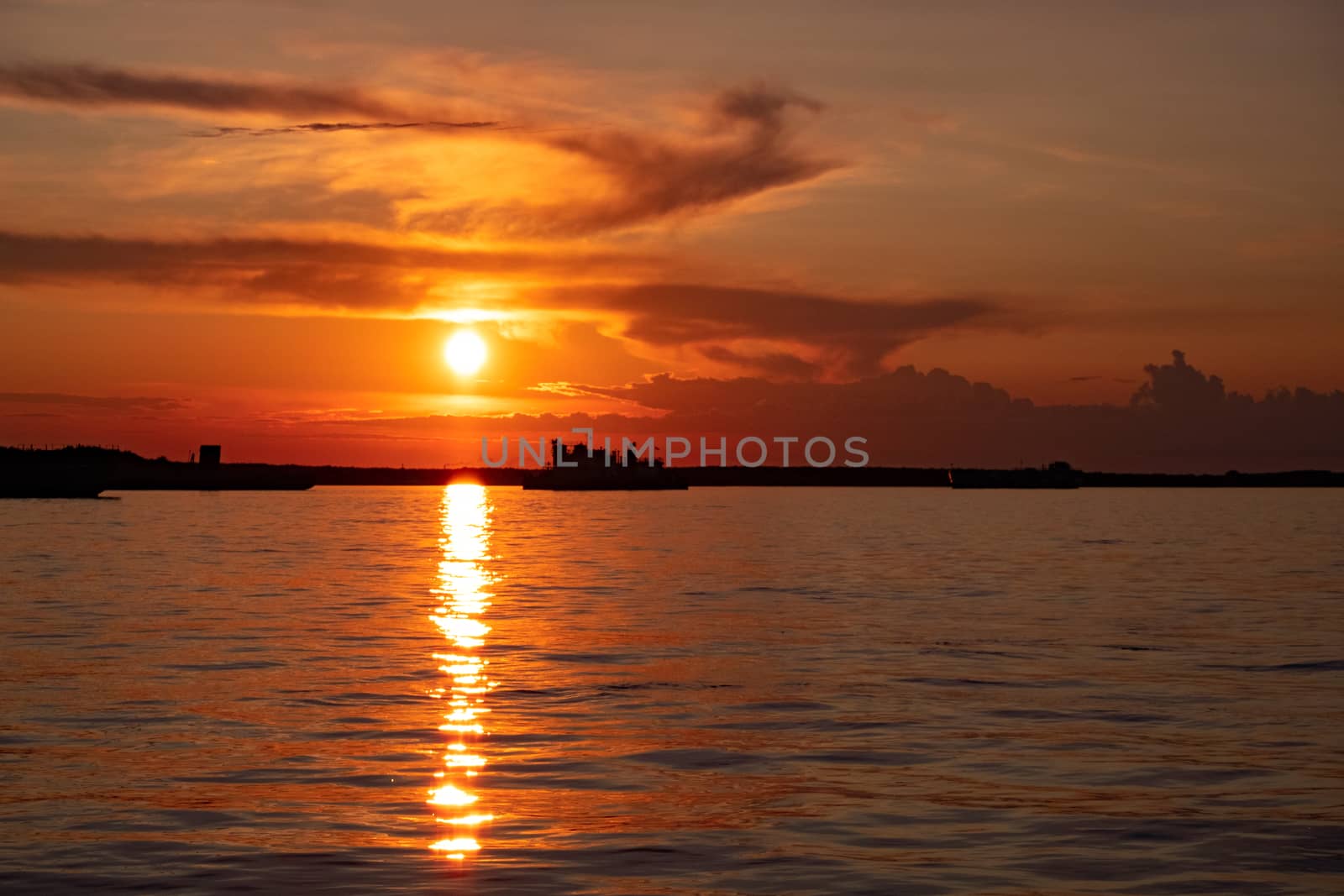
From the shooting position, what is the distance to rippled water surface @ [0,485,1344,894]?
13031 millimetres

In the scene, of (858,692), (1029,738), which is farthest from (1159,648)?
(1029,738)

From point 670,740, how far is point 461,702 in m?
4.52

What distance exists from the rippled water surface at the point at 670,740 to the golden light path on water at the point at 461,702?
0.08 meters

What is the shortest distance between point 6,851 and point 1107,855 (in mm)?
10720

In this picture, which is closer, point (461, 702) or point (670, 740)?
point (670, 740)

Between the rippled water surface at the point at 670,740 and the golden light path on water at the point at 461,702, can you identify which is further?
the golden light path on water at the point at 461,702

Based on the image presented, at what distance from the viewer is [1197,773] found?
1700 cm

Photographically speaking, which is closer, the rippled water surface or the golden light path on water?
the rippled water surface

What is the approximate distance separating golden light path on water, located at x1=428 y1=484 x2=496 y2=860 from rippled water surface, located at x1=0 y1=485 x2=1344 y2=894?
3.0 inches

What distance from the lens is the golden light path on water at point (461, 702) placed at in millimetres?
14453

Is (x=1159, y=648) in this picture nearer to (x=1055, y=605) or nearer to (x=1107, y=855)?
(x=1055, y=605)

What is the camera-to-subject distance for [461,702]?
22266mm

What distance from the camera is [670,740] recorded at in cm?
1933

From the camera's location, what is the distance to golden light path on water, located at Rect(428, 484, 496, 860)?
14.5 metres
